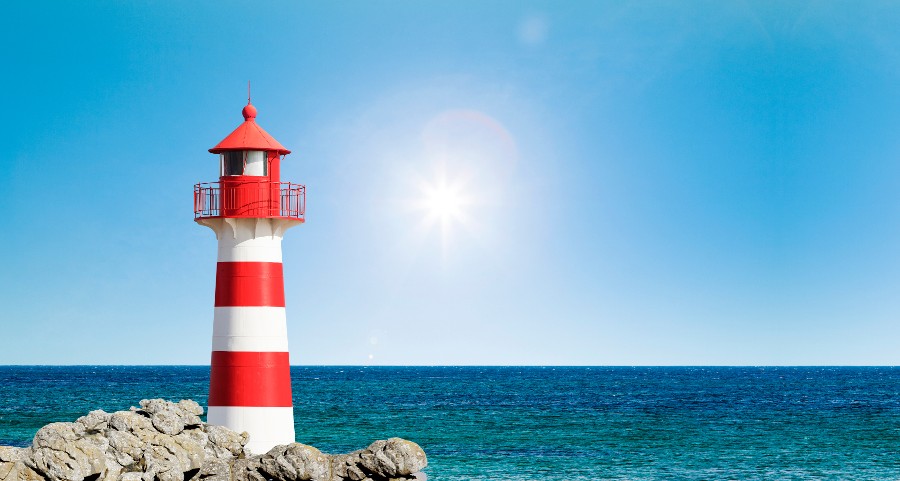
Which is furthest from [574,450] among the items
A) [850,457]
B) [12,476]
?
[12,476]

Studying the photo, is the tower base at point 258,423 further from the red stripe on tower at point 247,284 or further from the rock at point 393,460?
the rock at point 393,460

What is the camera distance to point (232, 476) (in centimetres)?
1648

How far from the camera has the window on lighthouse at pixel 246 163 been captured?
58.8 ft

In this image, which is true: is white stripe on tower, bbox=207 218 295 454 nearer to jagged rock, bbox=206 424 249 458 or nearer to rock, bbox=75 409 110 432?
jagged rock, bbox=206 424 249 458

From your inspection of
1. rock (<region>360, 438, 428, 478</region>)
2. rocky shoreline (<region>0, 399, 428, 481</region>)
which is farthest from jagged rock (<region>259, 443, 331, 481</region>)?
rock (<region>360, 438, 428, 478</region>)

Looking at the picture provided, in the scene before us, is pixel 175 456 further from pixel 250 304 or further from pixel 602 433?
pixel 602 433

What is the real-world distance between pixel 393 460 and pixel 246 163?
528cm

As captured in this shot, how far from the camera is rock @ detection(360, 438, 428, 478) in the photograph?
16250mm

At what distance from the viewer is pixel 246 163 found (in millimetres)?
17953

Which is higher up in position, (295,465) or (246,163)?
(246,163)

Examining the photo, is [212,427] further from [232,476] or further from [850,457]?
[850,457]

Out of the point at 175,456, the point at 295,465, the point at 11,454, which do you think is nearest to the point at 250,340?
the point at 175,456

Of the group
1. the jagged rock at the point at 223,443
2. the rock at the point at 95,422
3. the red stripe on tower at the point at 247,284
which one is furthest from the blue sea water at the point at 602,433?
the rock at the point at 95,422

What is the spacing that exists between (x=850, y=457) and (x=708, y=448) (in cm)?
433
